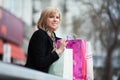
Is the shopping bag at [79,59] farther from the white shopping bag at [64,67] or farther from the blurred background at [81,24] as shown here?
the blurred background at [81,24]

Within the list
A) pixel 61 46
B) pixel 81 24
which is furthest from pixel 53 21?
pixel 81 24

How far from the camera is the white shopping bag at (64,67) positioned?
3250 millimetres

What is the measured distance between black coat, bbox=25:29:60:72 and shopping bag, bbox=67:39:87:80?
9.3 inches

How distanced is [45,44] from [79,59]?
31cm

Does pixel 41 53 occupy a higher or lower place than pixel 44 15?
lower

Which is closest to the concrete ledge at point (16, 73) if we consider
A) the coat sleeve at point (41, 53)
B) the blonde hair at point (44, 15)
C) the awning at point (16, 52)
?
the coat sleeve at point (41, 53)

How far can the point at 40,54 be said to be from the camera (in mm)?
3254

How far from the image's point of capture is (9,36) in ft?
93.0

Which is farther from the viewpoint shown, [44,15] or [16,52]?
[16,52]

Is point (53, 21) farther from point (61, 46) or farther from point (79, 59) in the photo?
point (79, 59)

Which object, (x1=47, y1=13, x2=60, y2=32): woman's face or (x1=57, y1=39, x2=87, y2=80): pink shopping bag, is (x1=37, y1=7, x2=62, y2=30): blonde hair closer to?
(x1=47, y1=13, x2=60, y2=32): woman's face

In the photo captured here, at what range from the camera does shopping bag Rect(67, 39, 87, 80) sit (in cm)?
350

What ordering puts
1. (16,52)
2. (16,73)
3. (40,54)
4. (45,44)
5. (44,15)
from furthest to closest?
(16,52) < (44,15) < (45,44) < (40,54) < (16,73)

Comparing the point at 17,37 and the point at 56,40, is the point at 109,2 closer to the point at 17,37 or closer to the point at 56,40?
the point at 17,37
